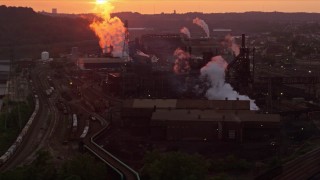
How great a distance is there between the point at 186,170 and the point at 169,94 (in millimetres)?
12239

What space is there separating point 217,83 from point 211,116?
585 cm

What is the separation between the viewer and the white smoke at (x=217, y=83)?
796 inches

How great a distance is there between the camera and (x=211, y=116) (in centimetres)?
1571

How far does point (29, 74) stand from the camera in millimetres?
35219

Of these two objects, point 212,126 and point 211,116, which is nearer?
point 212,126

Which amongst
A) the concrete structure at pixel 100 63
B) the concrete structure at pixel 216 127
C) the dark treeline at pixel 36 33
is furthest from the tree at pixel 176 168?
the dark treeline at pixel 36 33

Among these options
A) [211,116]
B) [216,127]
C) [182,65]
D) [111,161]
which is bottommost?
[111,161]

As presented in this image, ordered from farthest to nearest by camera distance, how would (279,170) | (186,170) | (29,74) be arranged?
(29,74), (279,170), (186,170)

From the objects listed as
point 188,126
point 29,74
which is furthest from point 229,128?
point 29,74

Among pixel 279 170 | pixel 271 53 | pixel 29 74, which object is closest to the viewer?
pixel 279 170

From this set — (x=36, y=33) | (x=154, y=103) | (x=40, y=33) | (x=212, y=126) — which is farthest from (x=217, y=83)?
(x=36, y=33)

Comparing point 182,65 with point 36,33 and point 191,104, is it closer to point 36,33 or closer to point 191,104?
point 191,104

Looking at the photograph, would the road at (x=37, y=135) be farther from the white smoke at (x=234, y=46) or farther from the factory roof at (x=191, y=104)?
the white smoke at (x=234, y=46)

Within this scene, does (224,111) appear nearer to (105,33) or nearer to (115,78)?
(115,78)
